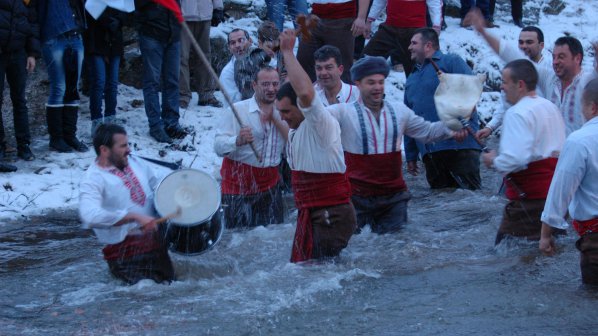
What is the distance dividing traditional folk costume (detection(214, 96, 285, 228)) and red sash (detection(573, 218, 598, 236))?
9.24 feet

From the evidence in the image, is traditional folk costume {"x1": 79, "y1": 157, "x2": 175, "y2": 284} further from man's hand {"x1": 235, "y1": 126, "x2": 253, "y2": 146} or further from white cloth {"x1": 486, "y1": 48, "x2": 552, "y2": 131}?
white cloth {"x1": 486, "y1": 48, "x2": 552, "y2": 131}

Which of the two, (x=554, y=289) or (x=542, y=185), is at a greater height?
(x=542, y=185)

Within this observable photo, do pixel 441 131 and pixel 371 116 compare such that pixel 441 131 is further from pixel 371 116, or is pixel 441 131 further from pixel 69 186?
pixel 69 186

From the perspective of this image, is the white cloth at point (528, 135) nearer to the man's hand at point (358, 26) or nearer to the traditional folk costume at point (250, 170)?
the traditional folk costume at point (250, 170)

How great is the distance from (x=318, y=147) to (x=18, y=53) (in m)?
4.61

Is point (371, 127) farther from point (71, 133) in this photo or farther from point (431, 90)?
point (71, 133)

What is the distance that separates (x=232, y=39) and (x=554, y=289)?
5.03m

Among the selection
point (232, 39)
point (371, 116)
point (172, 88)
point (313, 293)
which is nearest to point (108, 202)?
point (313, 293)

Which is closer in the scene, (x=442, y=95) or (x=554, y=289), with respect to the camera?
(x=554, y=289)

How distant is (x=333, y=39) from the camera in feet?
34.6

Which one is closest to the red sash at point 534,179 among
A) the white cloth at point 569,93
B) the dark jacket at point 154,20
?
the white cloth at point 569,93

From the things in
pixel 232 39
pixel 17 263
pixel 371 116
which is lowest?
pixel 17 263

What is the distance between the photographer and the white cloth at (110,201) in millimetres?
5930

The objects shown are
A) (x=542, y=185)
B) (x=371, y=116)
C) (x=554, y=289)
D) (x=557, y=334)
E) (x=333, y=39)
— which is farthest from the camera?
(x=333, y=39)
